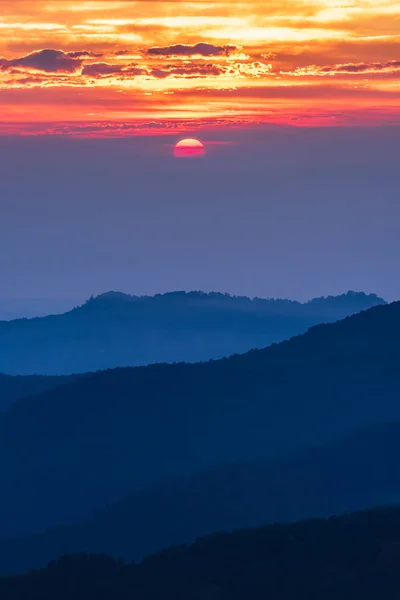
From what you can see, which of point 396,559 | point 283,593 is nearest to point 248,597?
point 283,593

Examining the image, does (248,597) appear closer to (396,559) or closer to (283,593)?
(283,593)

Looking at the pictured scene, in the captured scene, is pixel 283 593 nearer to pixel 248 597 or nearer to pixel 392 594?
pixel 248 597

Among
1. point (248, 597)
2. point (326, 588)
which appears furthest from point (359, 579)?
point (248, 597)

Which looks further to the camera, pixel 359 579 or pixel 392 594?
pixel 359 579

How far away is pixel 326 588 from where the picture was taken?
Answer: 19350 cm

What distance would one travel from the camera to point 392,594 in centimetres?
18162

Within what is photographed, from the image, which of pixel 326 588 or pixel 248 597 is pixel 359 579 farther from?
pixel 248 597

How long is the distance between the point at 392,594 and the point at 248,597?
25827mm

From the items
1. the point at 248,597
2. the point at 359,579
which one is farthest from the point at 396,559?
the point at 248,597

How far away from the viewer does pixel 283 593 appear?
647ft

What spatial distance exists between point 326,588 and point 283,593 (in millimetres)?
6958

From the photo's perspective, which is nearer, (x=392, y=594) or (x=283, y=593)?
(x=392, y=594)

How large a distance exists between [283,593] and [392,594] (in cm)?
2063

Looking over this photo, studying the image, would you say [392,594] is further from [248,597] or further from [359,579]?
[248,597]
